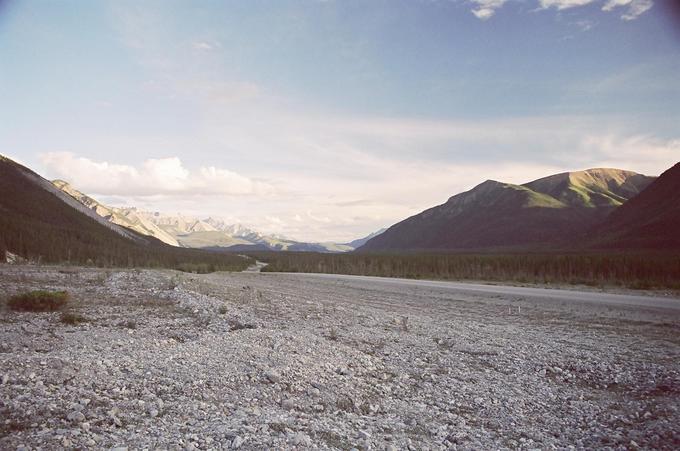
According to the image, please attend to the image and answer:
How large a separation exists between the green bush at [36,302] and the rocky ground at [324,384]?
1.48 ft

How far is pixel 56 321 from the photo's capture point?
540 inches

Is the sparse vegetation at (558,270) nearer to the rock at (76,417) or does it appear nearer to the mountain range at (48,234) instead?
the mountain range at (48,234)

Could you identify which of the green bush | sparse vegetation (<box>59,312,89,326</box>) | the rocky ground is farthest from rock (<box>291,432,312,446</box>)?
the green bush

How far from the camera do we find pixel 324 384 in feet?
29.6

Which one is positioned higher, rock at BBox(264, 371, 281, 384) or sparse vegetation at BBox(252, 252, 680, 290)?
sparse vegetation at BBox(252, 252, 680, 290)

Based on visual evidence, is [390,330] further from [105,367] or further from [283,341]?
[105,367]

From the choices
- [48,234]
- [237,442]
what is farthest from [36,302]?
[48,234]

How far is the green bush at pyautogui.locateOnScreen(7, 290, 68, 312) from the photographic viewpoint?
15.5 meters

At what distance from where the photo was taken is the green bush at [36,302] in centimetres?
1545

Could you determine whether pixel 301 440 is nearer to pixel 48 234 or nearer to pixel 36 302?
pixel 36 302

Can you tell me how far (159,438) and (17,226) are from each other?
231ft

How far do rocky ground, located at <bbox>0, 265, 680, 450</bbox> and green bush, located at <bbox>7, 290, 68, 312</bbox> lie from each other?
0.45 m

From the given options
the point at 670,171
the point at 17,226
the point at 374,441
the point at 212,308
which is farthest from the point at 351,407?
the point at 670,171

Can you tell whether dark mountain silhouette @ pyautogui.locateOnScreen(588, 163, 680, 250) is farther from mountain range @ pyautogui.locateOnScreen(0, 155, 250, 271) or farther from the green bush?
the green bush
